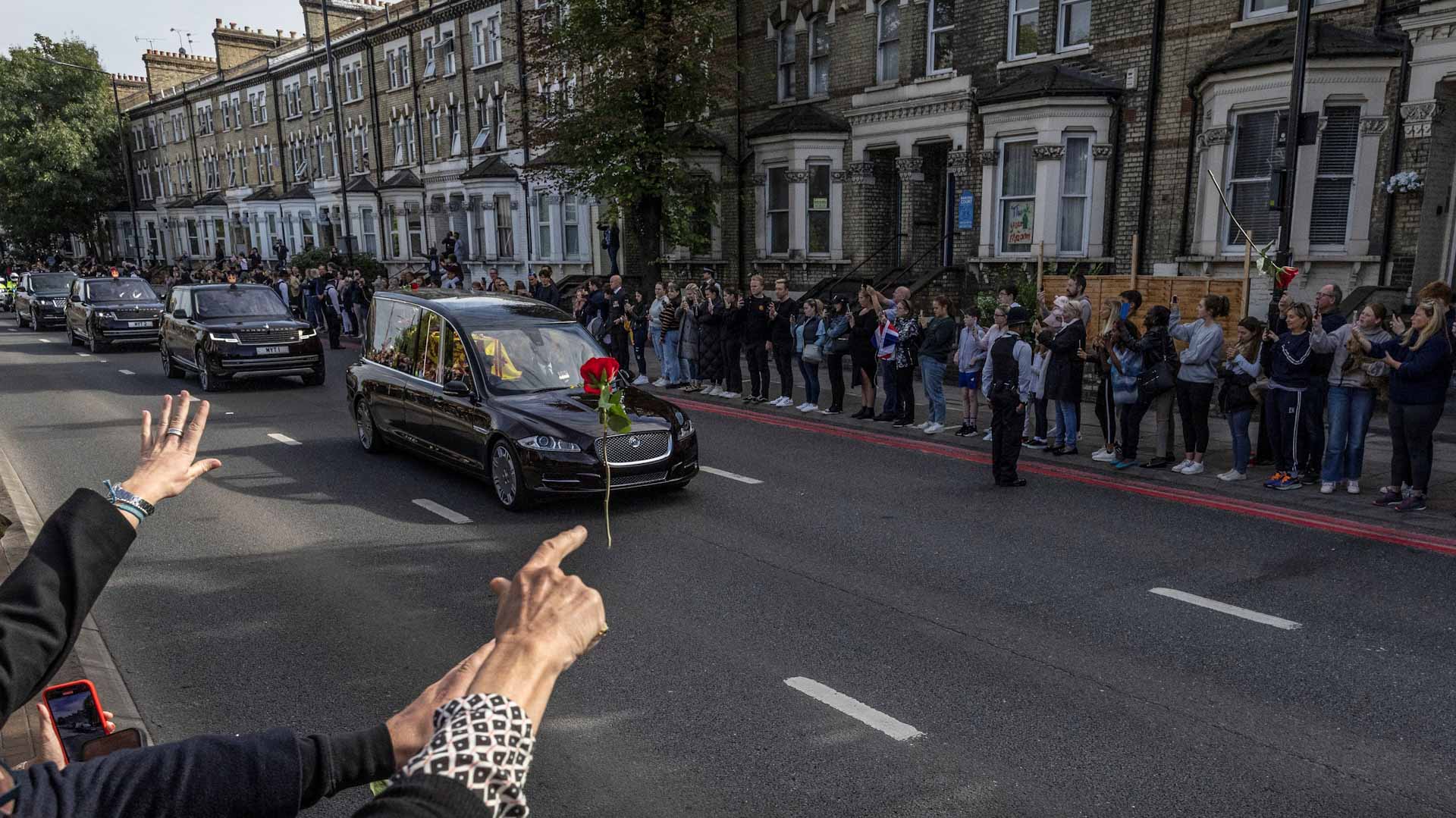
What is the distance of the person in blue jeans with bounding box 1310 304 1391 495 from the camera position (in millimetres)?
9023

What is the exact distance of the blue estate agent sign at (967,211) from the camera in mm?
20047

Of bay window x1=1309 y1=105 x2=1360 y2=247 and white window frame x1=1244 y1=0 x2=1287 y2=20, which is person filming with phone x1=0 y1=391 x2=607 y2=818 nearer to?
bay window x1=1309 y1=105 x2=1360 y2=247

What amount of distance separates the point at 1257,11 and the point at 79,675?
60.5 ft

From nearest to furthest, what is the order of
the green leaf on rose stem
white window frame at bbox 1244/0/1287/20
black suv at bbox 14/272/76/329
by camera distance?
1. the green leaf on rose stem
2. white window frame at bbox 1244/0/1287/20
3. black suv at bbox 14/272/76/329

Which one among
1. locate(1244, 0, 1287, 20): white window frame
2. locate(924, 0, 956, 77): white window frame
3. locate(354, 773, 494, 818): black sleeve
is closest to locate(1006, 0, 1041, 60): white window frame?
locate(924, 0, 956, 77): white window frame

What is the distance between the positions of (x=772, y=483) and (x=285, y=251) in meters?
39.3

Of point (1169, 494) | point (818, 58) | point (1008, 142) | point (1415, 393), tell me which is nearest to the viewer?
point (1415, 393)

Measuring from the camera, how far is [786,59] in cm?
2400

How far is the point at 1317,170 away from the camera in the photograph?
50.3ft

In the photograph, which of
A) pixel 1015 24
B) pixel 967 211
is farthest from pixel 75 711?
pixel 1015 24

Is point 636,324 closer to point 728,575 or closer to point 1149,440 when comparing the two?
point 1149,440

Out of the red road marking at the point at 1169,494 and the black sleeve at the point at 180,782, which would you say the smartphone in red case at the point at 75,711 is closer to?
the black sleeve at the point at 180,782

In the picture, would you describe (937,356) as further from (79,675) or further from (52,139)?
(52,139)

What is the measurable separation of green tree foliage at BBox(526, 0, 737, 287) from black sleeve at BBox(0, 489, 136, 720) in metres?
17.9
